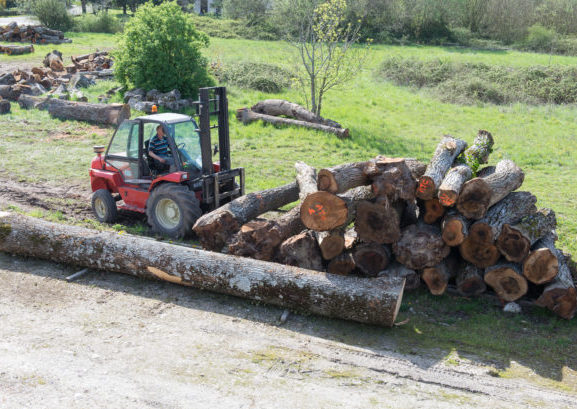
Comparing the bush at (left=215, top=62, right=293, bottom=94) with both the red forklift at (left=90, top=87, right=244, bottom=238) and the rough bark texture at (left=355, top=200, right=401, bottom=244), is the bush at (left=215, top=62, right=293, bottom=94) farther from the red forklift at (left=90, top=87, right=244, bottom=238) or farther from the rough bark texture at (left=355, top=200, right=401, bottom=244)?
the rough bark texture at (left=355, top=200, right=401, bottom=244)

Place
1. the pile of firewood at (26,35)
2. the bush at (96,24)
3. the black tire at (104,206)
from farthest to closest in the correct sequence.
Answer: the bush at (96,24) < the pile of firewood at (26,35) < the black tire at (104,206)

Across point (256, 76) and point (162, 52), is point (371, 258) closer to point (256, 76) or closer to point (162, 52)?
point (162, 52)

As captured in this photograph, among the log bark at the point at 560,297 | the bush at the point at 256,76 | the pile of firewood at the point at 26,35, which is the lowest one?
the log bark at the point at 560,297

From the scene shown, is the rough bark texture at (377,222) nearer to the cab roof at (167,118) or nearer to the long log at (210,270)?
the long log at (210,270)

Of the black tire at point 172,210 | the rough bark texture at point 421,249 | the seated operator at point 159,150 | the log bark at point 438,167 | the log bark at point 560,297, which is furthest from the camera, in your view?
the seated operator at point 159,150

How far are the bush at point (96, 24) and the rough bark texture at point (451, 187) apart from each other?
37617 millimetres

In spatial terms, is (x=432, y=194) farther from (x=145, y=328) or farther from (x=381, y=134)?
(x=381, y=134)

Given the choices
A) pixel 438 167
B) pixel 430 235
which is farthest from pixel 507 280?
pixel 438 167

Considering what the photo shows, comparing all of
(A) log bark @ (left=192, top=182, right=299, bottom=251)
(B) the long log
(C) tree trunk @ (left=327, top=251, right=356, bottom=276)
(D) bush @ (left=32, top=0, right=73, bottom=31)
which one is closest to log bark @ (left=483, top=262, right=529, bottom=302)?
(B) the long log

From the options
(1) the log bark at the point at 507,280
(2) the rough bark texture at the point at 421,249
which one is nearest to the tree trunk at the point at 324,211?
(2) the rough bark texture at the point at 421,249

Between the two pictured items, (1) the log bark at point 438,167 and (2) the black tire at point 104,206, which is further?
(2) the black tire at point 104,206

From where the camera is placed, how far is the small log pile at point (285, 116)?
16859 millimetres

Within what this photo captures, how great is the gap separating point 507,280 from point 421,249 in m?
1.18

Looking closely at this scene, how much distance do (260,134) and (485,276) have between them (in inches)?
407
